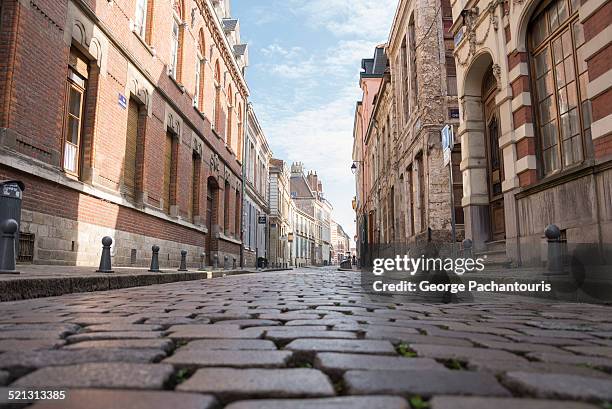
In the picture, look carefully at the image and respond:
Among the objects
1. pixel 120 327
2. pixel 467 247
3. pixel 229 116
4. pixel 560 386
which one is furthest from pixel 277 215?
pixel 560 386

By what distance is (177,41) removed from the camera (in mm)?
17000

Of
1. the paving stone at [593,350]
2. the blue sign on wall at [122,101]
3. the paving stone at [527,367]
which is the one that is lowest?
the paving stone at [593,350]

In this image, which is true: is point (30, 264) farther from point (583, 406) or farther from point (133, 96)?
point (583, 406)

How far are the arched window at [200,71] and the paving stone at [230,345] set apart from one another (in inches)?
704

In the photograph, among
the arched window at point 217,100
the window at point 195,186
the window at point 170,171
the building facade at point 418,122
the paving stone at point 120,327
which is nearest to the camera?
the paving stone at point 120,327

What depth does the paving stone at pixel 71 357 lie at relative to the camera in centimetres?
174

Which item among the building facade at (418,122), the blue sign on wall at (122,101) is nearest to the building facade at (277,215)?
the building facade at (418,122)

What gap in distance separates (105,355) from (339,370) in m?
0.92

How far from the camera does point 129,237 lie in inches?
476

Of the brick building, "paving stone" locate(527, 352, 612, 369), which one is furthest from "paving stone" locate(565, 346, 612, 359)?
the brick building

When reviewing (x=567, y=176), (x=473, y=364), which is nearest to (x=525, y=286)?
(x=567, y=176)

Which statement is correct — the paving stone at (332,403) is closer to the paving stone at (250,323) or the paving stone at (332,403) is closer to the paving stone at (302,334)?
the paving stone at (302,334)

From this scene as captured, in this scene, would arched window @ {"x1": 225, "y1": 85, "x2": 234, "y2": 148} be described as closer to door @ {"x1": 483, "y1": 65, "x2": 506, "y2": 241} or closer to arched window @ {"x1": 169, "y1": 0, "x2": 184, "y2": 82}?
arched window @ {"x1": 169, "y1": 0, "x2": 184, "y2": 82}

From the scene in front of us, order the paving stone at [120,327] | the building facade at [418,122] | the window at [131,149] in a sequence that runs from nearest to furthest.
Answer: the paving stone at [120,327]
the window at [131,149]
the building facade at [418,122]
